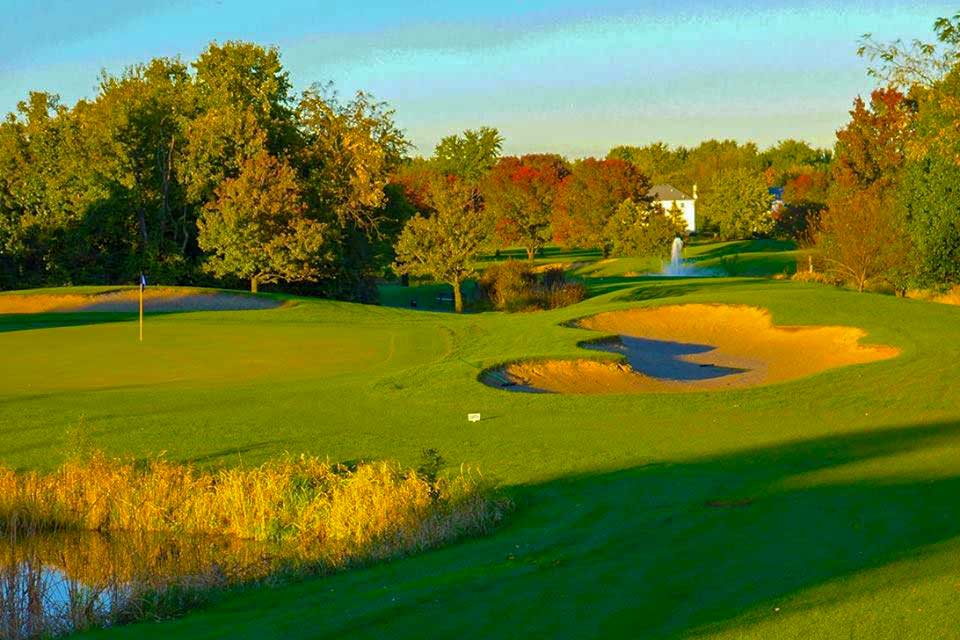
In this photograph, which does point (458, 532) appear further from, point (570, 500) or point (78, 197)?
point (78, 197)

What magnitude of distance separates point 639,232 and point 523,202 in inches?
837

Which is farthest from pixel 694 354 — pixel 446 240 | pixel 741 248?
pixel 741 248

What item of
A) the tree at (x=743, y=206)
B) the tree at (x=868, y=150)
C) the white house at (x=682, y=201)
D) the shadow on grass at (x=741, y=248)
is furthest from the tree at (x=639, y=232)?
the white house at (x=682, y=201)

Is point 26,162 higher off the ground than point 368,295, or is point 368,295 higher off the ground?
point 26,162

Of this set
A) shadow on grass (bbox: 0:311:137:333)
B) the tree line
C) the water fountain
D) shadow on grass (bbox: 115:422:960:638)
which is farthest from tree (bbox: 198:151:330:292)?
shadow on grass (bbox: 115:422:960:638)

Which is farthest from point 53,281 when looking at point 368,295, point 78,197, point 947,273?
point 947,273

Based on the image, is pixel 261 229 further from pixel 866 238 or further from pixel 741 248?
pixel 741 248

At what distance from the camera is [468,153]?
142m

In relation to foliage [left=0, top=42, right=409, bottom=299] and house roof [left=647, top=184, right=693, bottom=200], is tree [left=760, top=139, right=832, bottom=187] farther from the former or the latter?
foliage [left=0, top=42, right=409, bottom=299]

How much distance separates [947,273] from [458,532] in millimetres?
47450

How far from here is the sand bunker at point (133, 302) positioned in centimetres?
4391

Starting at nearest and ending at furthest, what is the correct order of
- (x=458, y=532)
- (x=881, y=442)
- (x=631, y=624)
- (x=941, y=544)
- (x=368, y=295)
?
1. (x=631, y=624)
2. (x=941, y=544)
3. (x=458, y=532)
4. (x=881, y=442)
5. (x=368, y=295)

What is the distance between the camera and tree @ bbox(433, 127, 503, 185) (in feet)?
458

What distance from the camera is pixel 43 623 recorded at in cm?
1027
